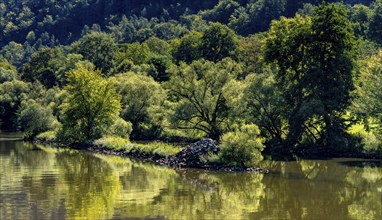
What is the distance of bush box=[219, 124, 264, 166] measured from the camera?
48500mm

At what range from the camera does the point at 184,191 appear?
39562mm

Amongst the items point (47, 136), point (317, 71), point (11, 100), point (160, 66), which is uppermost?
point (160, 66)

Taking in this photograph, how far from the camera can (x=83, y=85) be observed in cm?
7444

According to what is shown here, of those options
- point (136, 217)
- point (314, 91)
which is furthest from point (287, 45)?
point (136, 217)

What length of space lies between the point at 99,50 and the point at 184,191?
103719mm

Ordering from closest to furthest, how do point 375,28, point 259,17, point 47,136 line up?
1. point 47,136
2. point 375,28
3. point 259,17

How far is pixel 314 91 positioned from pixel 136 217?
36619mm

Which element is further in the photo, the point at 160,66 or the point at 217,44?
the point at 160,66

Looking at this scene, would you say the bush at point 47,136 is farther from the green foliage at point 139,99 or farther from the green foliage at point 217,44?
the green foliage at point 217,44

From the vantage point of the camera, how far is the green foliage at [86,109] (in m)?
73.5

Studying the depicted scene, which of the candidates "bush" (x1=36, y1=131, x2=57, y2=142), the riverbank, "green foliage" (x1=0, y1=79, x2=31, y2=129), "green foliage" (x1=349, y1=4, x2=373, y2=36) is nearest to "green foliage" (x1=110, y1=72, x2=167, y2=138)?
"bush" (x1=36, y1=131, x2=57, y2=142)

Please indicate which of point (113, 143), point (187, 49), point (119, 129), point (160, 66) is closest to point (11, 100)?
point (160, 66)

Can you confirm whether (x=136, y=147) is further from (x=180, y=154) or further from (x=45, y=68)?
(x=45, y=68)

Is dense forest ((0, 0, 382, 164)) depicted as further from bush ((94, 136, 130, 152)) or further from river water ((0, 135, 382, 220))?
river water ((0, 135, 382, 220))
